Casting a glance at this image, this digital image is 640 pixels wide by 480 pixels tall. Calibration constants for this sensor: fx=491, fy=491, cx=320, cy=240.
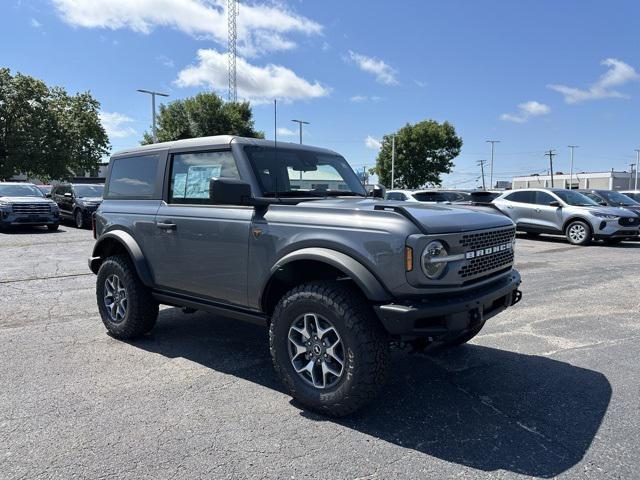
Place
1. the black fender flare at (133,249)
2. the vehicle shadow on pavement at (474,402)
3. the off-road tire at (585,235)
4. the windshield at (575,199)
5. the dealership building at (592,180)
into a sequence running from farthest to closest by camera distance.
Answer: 1. the dealership building at (592,180)
2. the windshield at (575,199)
3. the off-road tire at (585,235)
4. the black fender flare at (133,249)
5. the vehicle shadow on pavement at (474,402)

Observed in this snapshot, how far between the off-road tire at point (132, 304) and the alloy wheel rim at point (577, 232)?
41.3 ft

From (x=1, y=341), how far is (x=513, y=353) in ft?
16.5

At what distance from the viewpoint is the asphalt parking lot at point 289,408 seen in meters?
2.75

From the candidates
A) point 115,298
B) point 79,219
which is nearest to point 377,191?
point 115,298

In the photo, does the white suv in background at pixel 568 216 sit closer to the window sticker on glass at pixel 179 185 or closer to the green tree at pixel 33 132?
the window sticker on glass at pixel 179 185

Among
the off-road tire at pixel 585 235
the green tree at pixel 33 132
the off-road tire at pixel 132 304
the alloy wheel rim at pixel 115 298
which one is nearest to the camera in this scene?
the off-road tire at pixel 132 304

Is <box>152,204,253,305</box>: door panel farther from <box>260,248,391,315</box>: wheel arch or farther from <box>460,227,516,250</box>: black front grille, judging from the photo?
<box>460,227,516,250</box>: black front grille

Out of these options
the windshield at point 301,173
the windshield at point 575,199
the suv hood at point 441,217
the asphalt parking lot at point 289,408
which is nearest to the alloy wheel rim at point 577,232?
the windshield at point 575,199

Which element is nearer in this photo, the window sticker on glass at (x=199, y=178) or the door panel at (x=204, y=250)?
the door panel at (x=204, y=250)

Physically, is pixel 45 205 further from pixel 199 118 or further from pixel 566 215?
pixel 199 118

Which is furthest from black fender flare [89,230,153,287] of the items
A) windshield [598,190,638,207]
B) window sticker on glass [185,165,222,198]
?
windshield [598,190,638,207]

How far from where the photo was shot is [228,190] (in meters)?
3.46

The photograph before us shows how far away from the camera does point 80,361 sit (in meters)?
4.38

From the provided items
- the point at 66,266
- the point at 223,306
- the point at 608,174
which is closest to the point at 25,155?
the point at 66,266
